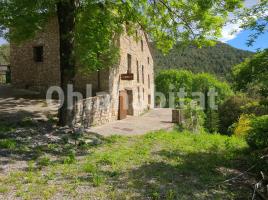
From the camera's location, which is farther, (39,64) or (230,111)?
(230,111)

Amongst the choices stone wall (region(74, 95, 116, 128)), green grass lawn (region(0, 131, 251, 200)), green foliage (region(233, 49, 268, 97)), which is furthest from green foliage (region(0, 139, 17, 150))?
green foliage (region(233, 49, 268, 97))

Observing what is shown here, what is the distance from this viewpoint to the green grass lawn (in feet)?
22.7

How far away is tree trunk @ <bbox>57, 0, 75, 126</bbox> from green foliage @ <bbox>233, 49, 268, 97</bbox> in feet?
23.4

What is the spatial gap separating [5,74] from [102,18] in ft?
53.2

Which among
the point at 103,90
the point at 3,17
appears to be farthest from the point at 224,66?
the point at 3,17

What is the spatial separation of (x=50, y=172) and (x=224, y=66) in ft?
371

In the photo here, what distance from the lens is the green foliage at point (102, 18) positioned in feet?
43.0

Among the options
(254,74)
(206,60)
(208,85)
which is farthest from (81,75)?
(206,60)

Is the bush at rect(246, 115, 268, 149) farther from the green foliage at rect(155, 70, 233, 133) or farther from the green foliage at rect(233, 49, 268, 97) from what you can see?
the green foliage at rect(155, 70, 233, 133)

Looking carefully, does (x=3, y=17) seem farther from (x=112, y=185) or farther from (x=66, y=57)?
(x=112, y=185)

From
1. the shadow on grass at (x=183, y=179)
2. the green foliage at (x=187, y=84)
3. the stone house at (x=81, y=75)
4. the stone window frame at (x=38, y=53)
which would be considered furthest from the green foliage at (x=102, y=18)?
the green foliage at (x=187, y=84)

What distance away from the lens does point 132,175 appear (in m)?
8.20

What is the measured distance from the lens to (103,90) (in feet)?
65.8

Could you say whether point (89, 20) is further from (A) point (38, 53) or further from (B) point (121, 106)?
(A) point (38, 53)
